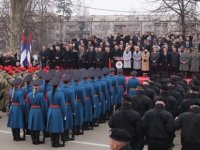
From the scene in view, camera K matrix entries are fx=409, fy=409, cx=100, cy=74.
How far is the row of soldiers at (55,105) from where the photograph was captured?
11.3 meters

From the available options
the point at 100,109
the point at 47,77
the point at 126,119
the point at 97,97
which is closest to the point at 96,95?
the point at 97,97

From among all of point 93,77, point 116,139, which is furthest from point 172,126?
point 93,77

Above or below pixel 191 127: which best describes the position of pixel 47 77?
above

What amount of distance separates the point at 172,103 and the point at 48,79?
13.2 feet

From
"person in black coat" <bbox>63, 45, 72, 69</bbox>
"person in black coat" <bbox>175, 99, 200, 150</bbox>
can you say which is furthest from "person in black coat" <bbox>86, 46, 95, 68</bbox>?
"person in black coat" <bbox>175, 99, 200, 150</bbox>

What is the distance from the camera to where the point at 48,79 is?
12.6 m

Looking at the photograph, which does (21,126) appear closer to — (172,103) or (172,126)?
(172,103)

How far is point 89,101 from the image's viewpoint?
13.7 meters

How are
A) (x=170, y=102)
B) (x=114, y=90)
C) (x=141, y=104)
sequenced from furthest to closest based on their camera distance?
1. (x=114, y=90)
2. (x=170, y=102)
3. (x=141, y=104)

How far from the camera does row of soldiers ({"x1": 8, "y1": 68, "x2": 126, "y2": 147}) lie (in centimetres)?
1129

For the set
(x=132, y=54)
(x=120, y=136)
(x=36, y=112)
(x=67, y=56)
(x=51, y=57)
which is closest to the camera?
(x=120, y=136)

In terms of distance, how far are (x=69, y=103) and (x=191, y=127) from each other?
4818 millimetres

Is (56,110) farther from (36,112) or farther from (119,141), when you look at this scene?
(119,141)

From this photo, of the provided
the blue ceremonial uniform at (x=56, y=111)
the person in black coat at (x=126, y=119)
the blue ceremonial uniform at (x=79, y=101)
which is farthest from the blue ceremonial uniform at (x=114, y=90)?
the person in black coat at (x=126, y=119)
